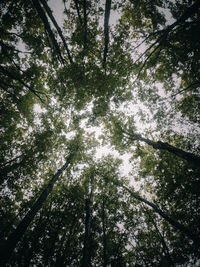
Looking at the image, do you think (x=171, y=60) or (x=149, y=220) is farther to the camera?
(x=149, y=220)

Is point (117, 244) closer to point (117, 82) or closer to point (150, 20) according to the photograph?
point (117, 82)

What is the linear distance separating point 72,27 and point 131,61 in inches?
166

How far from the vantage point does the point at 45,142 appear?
1198cm

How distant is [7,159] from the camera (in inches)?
465

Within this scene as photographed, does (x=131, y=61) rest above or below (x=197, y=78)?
below

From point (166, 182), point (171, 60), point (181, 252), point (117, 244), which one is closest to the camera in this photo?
point (171, 60)

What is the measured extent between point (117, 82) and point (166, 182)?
9.44 m

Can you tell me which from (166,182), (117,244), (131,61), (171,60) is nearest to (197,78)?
(171,60)

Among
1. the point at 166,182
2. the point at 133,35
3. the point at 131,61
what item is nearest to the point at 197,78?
the point at 131,61

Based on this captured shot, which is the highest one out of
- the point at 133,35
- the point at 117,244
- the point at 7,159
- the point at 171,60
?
the point at 133,35

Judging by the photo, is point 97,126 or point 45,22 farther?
point 97,126

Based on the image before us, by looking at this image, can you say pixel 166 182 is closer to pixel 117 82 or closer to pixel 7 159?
pixel 117 82

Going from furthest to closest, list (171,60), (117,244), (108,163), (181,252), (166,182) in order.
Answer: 1. (108,163)
2. (117,244)
3. (181,252)
4. (166,182)
5. (171,60)

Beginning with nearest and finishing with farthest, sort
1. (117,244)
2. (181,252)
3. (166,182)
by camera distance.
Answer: (166,182) < (181,252) < (117,244)
